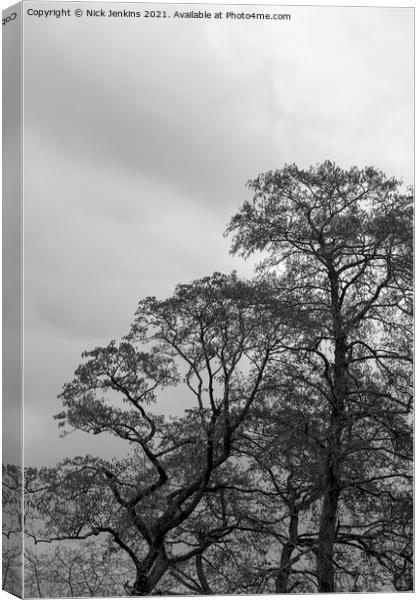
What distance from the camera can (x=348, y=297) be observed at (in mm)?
8406

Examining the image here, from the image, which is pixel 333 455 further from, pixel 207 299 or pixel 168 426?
pixel 207 299

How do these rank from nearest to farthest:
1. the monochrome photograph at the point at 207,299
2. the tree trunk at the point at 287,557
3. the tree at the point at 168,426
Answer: the monochrome photograph at the point at 207,299, the tree at the point at 168,426, the tree trunk at the point at 287,557

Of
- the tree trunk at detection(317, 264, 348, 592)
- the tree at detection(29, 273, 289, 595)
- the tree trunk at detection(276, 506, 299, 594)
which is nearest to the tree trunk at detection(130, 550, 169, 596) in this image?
the tree at detection(29, 273, 289, 595)

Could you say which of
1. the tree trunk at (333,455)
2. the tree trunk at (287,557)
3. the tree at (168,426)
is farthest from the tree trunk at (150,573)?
the tree trunk at (333,455)

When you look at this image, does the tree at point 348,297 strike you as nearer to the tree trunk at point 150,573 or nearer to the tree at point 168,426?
the tree at point 168,426

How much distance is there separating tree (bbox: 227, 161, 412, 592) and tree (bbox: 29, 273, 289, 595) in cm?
47

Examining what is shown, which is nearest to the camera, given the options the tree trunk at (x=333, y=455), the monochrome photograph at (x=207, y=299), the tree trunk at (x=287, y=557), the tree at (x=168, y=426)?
the monochrome photograph at (x=207, y=299)

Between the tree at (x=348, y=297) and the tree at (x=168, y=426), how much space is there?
474 millimetres

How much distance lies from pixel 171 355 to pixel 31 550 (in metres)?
1.91

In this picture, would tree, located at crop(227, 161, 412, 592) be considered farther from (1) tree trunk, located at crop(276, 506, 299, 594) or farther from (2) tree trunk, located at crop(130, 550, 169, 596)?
(2) tree trunk, located at crop(130, 550, 169, 596)

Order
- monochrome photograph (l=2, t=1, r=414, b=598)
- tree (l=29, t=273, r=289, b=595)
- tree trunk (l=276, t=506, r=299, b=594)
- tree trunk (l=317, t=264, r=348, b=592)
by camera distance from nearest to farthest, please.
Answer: monochrome photograph (l=2, t=1, r=414, b=598)
tree (l=29, t=273, r=289, b=595)
tree trunk (l=276, t=506, r=299, b=594)
tree trunk (l=317, t=264, r=348, b=592)

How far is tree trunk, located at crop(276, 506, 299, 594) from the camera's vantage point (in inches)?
318

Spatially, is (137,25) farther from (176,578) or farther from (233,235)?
(176,578)

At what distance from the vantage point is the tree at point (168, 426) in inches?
306
